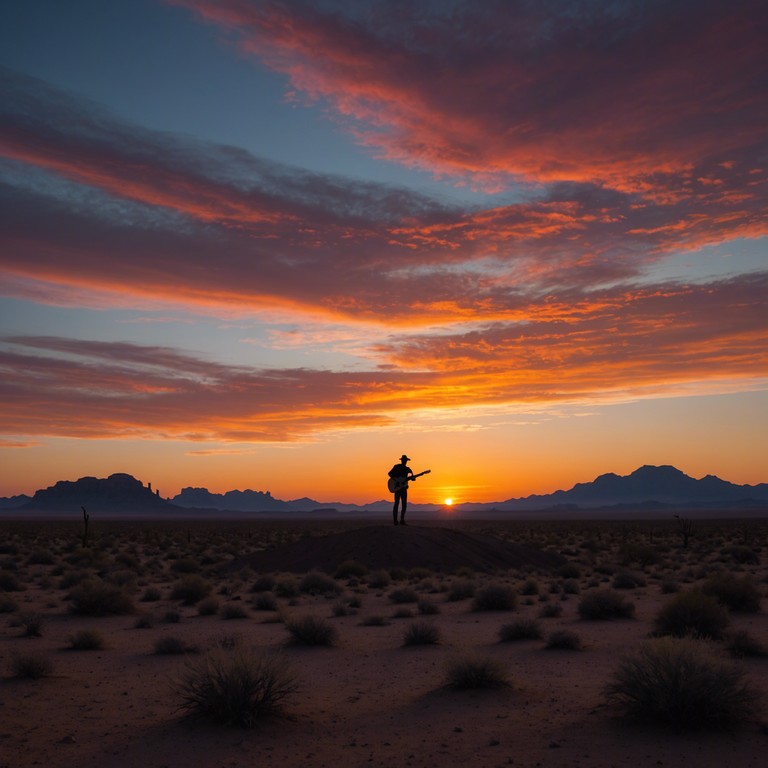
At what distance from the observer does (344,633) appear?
17.8m

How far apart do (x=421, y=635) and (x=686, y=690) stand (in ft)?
24.0

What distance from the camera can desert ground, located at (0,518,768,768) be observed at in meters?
9.04

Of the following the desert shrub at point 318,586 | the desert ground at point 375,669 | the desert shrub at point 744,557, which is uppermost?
the desert shrub at point 744,557

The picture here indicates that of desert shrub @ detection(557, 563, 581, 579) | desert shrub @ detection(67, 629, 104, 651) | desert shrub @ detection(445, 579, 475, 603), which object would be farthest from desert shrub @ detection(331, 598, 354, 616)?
desert shrub @ detection(557, 563, 581, 579)

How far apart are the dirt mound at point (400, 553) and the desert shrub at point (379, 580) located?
322 cm

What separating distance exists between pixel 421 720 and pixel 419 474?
2645 centimetres

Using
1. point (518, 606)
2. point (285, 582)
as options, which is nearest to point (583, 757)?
point (518, 606)

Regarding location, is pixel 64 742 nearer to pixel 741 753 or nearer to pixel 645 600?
pixel 741 753

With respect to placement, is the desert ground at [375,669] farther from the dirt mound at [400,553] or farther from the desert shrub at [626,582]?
the dirt mound at [400,553]

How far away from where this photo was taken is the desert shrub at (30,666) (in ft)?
41.6

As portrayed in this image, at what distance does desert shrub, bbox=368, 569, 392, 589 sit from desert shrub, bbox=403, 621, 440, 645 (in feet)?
38.2

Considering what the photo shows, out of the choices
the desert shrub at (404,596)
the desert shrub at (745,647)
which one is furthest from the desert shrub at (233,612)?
the desert shrub at (745,647)

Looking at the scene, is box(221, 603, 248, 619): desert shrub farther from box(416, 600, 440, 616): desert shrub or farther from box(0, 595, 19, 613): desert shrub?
box(0, 595, 19, 613): desert shrub

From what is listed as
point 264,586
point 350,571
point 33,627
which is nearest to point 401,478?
point 350,571
